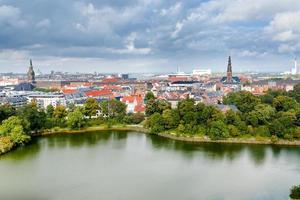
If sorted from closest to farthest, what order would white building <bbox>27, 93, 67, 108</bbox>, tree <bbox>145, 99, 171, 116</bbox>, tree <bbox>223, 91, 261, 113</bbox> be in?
tree <bbox>223, 91, 261, 113</bbox> → tree <bbox>145, 99, 171, 116</bbox> → white building <bbox>27, 93, 67, 108</bbox>

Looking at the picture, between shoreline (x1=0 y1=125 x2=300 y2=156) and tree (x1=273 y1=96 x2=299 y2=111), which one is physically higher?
tree (x1=273 y1=96 x2=299 y2=111)

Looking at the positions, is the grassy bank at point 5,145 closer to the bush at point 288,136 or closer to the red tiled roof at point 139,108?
the red tiled roof at point 139,108

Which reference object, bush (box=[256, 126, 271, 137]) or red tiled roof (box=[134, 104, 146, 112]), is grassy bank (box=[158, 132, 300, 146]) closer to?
bush (box=[256, 126, 271, 137])

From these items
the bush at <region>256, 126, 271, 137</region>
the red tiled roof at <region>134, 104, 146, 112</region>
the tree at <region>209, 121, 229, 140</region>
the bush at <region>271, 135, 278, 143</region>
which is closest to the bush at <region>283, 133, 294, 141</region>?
the bush at <region>271, 135, 278, 143</region>

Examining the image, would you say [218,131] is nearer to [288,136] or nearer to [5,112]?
[288,136]

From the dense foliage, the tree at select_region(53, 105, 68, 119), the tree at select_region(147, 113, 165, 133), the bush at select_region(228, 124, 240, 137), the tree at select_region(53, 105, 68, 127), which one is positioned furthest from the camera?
the tree at select_region(53, 105, 68, 119)

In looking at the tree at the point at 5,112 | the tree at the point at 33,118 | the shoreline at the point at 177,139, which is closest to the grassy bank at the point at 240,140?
the shoreline at the point at 177,139
